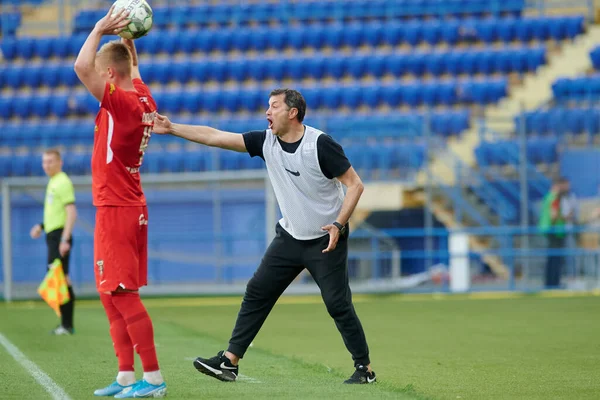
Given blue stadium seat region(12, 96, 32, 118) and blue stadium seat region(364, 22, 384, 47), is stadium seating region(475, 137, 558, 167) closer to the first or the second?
blue stadium seat region(364, 22, 384, 47)

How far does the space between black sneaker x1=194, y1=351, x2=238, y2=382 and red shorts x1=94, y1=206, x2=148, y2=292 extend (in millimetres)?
1067

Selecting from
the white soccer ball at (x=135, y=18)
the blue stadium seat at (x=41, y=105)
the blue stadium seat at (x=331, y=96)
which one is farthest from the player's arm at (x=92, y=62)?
the blue stadium seat at (x=41, y=105)

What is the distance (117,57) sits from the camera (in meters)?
6.01

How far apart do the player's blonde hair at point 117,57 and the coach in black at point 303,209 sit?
79cm

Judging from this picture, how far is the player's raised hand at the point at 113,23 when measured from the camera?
18.9 ft

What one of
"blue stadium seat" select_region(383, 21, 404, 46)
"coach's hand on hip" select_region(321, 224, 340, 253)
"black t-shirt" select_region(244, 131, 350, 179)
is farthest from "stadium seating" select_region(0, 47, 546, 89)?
"coach's hand on hip" select_region(321, 224, 340, 253)

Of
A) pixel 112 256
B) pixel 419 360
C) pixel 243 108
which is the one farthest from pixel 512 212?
pixel 112 256

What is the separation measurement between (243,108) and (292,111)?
56.7 feet

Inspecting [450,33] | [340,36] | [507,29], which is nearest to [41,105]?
[340,36]

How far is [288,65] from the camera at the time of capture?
2472 centimetres

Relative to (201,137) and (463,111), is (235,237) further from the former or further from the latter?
(201,137)

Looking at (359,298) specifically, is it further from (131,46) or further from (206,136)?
(131,46)

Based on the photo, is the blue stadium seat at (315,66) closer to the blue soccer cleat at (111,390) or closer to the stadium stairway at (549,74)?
the stadium stairway at (549,74)

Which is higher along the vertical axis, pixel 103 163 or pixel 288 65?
pixel 288 65
